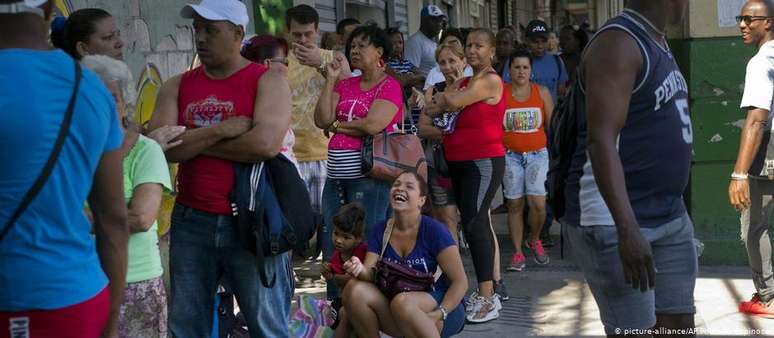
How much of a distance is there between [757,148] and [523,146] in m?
2.44

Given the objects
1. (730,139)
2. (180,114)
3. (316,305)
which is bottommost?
(316,305)

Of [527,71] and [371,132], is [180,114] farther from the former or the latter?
[527,71]

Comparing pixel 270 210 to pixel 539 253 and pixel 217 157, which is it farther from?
pixel 539 253

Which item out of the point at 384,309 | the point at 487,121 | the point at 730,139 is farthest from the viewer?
the point at 730,139

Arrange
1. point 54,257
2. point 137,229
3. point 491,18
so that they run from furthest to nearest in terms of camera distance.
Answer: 1. point 491,18
2. point 137,229
3. point 54,257

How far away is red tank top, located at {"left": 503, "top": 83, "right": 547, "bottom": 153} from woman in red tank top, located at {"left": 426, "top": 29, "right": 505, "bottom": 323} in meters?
1.38

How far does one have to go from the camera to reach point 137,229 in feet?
13.0

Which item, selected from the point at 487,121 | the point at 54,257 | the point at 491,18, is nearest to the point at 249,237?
the point at 54,257

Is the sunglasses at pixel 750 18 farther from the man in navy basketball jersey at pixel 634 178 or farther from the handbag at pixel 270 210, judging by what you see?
the handbag at pixel 270 210

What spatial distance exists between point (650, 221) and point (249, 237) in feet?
4.90

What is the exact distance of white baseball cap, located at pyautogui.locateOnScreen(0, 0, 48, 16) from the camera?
8.53 feet

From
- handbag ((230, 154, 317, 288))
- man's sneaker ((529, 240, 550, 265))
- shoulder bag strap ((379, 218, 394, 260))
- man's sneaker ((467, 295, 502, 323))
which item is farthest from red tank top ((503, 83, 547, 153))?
handbag ((230, 154, 317, 288))

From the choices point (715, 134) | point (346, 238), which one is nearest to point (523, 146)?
point (715, 134)

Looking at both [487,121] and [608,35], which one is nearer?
[608,35]
